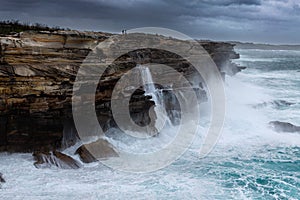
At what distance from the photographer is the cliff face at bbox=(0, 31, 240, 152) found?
38.9ft

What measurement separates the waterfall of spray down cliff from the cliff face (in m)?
1.88

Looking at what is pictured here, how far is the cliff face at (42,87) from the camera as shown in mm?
11844

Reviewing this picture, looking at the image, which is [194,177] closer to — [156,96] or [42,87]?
[42,87]

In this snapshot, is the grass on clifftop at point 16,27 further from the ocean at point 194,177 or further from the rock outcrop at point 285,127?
the rock outcrop at point 285,127

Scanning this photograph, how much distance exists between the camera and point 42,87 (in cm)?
1230

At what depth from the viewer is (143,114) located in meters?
16.0

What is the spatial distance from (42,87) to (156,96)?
6967 mm

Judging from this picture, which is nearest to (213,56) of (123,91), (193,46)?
(193,46)

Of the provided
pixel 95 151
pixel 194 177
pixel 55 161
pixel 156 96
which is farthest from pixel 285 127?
pixel 55 161

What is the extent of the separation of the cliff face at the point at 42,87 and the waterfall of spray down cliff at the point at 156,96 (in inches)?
73.9

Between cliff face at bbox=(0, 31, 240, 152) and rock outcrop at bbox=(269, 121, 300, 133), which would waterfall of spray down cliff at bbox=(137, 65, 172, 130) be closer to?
cliff face at bbox=(0, 31, 240, 152)

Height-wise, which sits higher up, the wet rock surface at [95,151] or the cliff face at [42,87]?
the cliff face at [42,87]

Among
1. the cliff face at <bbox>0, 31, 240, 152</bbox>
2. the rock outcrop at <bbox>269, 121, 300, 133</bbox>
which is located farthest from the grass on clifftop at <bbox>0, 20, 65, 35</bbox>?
the rock outcrop at <bbox>269, 121, 300, 133</bbox>

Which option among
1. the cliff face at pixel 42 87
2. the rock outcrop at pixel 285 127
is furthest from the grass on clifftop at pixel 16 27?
the rock outcrop at pixel 285 127
